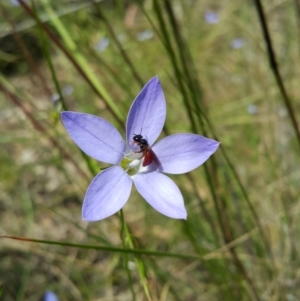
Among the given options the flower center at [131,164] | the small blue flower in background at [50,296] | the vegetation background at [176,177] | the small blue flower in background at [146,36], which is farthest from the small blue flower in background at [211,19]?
the flower center at [131,164]

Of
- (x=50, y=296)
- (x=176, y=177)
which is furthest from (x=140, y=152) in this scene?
(x=50, y=296)

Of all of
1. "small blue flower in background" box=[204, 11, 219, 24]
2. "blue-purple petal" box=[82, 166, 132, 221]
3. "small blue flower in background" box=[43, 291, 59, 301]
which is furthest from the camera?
"small blue flower in background" box=[204, 11, 219, 24]

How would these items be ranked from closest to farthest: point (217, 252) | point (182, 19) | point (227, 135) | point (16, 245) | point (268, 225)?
1. point (217, 252)
2. point (268, 225)
3. point (16, 245)
4. point (227, 135)
5. point (182, 19)

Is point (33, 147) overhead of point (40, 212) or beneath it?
overhead

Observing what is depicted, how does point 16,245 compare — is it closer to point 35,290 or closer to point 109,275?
point 35,290

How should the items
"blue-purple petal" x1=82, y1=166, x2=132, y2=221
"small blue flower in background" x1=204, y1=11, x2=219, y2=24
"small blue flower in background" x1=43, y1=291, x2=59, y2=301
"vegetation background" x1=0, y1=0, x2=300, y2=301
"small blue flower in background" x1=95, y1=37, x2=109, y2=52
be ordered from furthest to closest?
"small blue flower in background" x1=204, y1=11, x2=219, y2=24, "small blue flower in background" x1=95, y1=37, x2=109, y2=52, "small blue flower in background" x1=43, y1=291, x2=59, y2=301, "vegetation background" x1=0, y1=0, x2=300, y2=301, "blue-purple petal" x1=82, y1=166, x2=132, y2=221

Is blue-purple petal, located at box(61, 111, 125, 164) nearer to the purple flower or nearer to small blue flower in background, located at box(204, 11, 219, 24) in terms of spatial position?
the purple flower

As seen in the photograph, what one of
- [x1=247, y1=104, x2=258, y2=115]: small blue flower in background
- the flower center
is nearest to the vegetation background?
[x1=247, y1=104, x2=258, y2=115]: small blue flower in background

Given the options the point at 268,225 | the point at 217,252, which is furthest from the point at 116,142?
the point at 268,225
